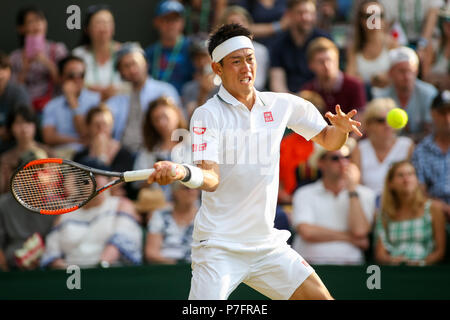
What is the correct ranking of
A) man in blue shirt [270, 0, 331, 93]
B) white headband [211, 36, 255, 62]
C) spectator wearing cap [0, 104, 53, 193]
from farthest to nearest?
man in blue shirt [270, 0, 331, 93]
spectator wearing cap [0, 104, 53, 193]
white headband [211, 36, 255, 62]

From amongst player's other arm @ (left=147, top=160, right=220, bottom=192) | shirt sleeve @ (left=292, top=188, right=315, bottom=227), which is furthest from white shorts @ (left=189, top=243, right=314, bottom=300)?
shirt sleeve @ (left=292, top=188, right=315, bottom=227)

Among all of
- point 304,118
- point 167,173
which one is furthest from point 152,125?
point 167,173

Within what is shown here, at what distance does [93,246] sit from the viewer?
6.66 m

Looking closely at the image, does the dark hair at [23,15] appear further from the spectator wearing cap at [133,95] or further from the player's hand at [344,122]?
the player's hand at [344,122]

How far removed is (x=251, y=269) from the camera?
4453 mm

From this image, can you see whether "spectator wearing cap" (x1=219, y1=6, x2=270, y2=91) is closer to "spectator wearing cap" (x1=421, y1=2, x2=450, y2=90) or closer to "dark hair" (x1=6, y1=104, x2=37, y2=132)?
"spectator wearing cap" (x1=421, y1=2, x2=450, y2=90)

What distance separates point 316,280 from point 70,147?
3.95m

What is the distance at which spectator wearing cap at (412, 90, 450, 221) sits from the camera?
22.5ft

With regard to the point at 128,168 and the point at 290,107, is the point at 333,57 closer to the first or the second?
the point at 128,168

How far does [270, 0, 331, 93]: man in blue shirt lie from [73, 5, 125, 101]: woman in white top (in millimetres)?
1625

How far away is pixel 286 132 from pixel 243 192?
3.28 m

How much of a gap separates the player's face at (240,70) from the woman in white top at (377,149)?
284cm

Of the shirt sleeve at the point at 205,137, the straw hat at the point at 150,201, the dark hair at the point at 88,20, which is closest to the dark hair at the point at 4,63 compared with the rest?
the dark hair at the point at 88,20
